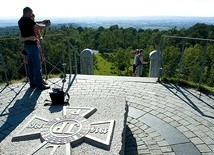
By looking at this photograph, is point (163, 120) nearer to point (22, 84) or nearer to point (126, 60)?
point (22, 84)

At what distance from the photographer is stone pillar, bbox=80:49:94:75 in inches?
401

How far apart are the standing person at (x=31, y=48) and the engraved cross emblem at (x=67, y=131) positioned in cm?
335

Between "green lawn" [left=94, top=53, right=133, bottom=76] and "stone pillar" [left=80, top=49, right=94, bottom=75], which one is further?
"green lawn" [left=94, top=53, right=133, bottom=76]

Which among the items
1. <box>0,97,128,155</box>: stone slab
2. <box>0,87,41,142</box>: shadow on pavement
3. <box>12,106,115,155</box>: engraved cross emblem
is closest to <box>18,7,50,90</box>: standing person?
<box>0,87,41,142</box>: shadow on pavement

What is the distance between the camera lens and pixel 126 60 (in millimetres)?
53406

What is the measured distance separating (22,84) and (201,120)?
572 cm

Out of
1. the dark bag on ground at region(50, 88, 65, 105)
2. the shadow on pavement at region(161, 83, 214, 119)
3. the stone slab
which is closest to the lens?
the stone slab

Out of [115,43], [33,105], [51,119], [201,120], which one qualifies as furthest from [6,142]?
[115,43]

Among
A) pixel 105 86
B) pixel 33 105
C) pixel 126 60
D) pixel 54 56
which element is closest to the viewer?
pixel 33 105

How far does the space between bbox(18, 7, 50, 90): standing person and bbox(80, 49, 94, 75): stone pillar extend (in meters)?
3.00

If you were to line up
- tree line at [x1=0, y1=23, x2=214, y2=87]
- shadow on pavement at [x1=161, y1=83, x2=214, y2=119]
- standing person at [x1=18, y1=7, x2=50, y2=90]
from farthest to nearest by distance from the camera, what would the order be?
tree line at [x1=0, y1=23, x2=214, y2=87] → standing person at [x1=18, y1=7, x2=50, y2=90] → shadow on pavement at [x1=161, y1=83, x2=214, y2=119]

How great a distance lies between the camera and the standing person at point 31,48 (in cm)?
661

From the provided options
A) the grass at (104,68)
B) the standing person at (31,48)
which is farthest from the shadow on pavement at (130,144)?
the grass at (104,68)

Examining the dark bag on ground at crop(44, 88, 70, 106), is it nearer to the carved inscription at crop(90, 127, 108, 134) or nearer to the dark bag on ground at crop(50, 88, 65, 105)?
the dark bag on ground at crop(50, 88, 65, 105)
